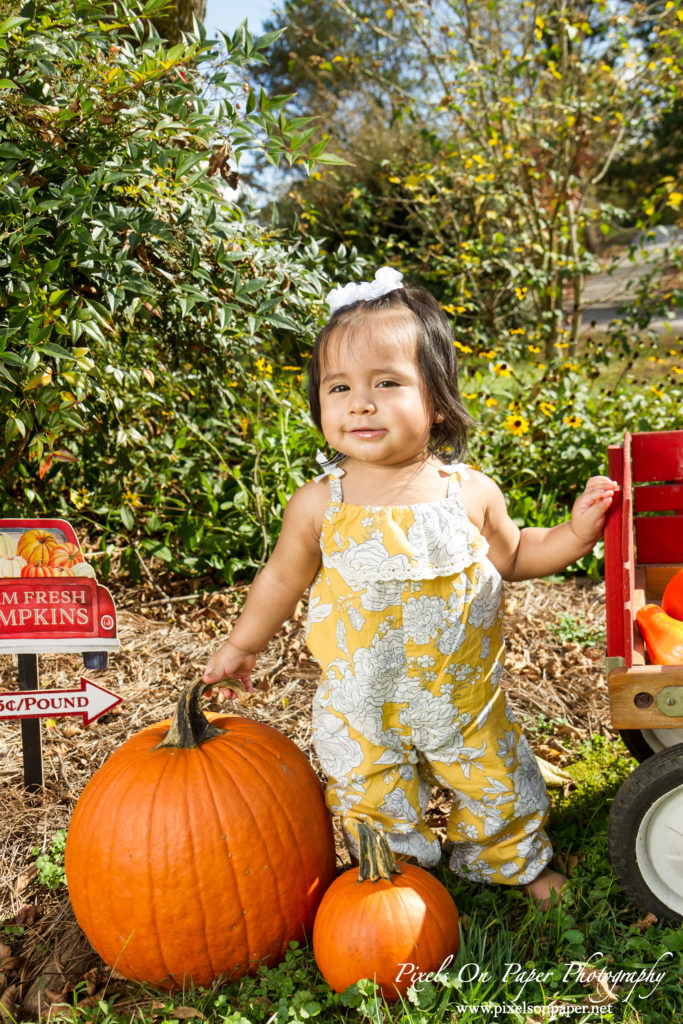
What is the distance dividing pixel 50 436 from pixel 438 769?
1207mm

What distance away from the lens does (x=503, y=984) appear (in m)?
1.67

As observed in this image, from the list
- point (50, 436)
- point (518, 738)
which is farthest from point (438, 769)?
point (50, 436)

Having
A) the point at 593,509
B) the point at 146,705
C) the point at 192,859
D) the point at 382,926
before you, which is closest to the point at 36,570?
the point at 146,705

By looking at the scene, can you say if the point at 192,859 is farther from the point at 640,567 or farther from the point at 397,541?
the point at 640,567

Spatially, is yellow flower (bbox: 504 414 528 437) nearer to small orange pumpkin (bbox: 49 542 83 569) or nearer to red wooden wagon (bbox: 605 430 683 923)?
red wooden wagon (bbox: 605 430 683 923)

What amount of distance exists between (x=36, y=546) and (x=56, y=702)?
0.40 meters

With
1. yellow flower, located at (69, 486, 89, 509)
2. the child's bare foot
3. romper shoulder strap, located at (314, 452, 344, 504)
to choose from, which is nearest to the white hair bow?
romper shoulder strap, located at (314, 452, 344, 504)

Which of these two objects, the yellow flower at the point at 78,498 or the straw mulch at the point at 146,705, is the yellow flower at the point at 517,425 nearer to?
the straw mulch at the point at 146,705

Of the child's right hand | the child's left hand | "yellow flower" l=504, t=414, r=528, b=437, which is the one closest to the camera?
the child's left hand

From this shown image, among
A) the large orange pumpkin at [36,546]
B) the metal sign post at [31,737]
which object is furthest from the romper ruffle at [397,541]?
the metal sign post at [31,737]

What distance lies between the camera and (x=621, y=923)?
1.88 m

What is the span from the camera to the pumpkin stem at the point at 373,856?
170 cm

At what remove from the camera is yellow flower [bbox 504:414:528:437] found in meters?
3.69

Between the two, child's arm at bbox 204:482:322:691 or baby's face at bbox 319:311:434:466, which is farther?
child's arm at bbox 204:482:322:691
